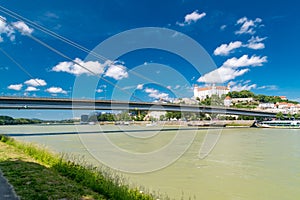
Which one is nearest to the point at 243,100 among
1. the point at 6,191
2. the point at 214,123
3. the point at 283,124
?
the point at 283,124

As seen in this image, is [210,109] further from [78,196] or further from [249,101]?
[249,101]

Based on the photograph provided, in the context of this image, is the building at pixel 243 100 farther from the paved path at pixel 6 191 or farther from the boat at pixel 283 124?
the paved path at pixel 6 191

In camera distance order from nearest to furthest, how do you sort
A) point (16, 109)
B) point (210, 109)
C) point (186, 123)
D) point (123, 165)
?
point (123, 165) → point (16, 109) → point (210, 109) → point (186, 123)

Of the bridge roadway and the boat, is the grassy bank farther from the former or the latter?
the boat

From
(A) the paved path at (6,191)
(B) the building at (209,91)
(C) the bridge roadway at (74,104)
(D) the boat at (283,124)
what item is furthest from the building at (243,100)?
(A) the paved path at (6,191)

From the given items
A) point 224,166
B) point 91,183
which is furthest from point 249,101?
point 91,183

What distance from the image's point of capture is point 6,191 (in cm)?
362

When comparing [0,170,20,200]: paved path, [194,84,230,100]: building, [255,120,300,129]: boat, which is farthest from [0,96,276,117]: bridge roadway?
[194,84,230,100]: building

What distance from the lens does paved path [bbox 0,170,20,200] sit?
11.0 feet

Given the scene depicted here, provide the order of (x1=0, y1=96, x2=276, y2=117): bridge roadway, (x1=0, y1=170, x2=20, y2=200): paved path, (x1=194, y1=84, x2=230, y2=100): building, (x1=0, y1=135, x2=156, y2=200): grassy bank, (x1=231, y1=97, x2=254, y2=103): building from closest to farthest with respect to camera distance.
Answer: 1. (x1=0, y1=170, x2=20, y2=200): paved path
2. (x1=0, y1=135, x2=156, y2=200): grassy bank
3. (x1=0, y1=96, x2=276, y2=117): bridge roadway
4. (x1=194, y1=84, x2=230, y2=100): building
5. (x1=231, y1=97, x2=254, y2=103): building

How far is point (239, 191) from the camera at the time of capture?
19.7 ft

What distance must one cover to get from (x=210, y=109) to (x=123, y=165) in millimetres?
36713

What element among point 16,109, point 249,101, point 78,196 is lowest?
point 78,196

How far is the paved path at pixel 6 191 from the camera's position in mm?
3365
